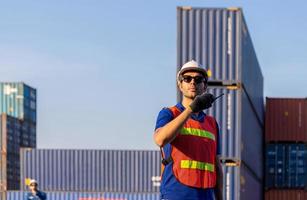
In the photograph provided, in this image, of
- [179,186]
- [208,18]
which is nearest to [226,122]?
[208,18]

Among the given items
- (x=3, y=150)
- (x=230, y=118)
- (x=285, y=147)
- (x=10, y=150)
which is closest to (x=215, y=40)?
(x=230, y=118)

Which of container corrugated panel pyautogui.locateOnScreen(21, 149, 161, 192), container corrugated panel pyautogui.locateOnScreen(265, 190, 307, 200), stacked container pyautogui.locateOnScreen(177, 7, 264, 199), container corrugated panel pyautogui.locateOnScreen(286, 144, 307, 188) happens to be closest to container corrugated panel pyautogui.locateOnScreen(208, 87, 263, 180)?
stacked container pyautogui.locateOnScreen(177, 7, 264, 199)

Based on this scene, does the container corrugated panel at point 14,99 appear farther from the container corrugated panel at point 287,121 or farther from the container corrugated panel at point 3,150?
the container corrugated panel at point 287,121

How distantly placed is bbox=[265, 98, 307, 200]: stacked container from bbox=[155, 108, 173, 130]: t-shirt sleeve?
96.3ft

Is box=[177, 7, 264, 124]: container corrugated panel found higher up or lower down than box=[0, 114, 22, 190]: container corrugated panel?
higher up

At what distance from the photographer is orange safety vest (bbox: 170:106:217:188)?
4141 millimetres

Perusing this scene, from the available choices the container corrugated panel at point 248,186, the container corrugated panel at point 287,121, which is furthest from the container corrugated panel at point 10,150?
the container corrugated panel at point 287,121

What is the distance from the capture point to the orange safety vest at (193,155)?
4.14 metres

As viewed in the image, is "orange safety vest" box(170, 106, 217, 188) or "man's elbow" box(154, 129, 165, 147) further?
"orange safety vest" box(170, 106, 217, 188)

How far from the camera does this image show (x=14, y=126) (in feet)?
130

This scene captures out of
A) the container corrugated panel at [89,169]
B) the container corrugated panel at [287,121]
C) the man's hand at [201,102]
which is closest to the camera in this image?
the man's hand at [201,102]

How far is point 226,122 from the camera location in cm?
2245

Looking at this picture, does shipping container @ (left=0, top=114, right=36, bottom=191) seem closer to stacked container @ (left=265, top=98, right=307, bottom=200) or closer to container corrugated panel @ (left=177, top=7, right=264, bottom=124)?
stacked container @ (left=265, top=98, right=307, bottom=200)

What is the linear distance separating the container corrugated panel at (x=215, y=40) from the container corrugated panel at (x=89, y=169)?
24.0ft
